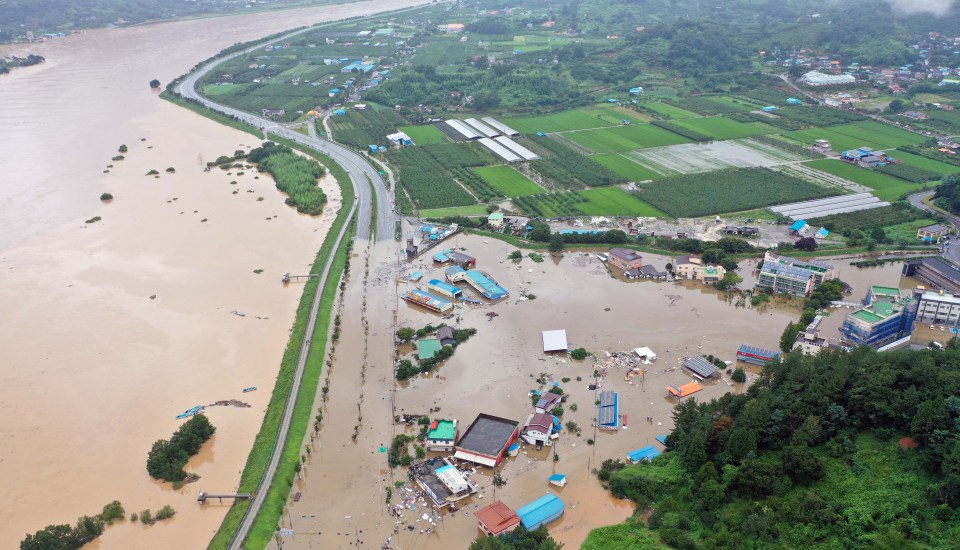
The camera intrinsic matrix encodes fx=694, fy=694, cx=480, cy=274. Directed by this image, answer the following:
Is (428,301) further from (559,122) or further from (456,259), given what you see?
(559,122)

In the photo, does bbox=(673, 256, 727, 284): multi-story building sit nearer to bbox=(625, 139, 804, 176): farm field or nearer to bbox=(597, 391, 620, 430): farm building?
bbox=(597, 391, 620, 430): farm building

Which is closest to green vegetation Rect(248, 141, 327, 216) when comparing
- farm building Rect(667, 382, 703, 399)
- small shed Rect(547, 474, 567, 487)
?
farm building Rect(667, 382, 703, 399)

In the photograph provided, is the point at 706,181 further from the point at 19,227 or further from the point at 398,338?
the point at 19,227

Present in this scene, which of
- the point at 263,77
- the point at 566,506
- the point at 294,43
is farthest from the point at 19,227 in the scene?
the point at 294,43

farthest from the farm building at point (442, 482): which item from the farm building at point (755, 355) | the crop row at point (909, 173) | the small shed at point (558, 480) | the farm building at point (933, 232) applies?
the crop row at point (909, 173)

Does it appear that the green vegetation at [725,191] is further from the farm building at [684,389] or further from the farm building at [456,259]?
the farm building at [684,389]

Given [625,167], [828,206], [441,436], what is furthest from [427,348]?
[828,206]
